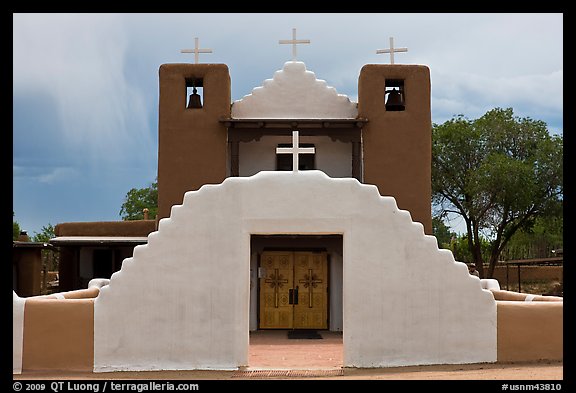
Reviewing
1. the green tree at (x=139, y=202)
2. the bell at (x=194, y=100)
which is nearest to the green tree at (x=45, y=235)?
the green tree at (x=139, y=202)

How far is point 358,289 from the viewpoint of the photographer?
12.7 metres

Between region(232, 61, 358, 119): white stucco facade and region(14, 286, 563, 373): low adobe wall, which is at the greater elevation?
region(232, 61, 358, 119): white stucco facade

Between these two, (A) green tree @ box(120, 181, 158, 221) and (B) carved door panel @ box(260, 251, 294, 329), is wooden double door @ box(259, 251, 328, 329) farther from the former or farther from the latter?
(A) green tree @ box(120, 181, 158, 221)

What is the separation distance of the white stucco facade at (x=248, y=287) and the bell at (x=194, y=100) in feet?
25.7

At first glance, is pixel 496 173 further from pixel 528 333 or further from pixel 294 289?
pixel 528 333

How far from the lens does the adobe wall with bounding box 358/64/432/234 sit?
1916cm

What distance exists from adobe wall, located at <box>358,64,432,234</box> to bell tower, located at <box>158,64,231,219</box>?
397 cm

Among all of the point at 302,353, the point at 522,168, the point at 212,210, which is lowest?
the point at 302,353

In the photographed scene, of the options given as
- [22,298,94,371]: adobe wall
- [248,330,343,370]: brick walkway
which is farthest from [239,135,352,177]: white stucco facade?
[22,298,94,371]: adobe wall

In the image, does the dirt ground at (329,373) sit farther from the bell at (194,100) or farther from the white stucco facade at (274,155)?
the bell at (194,100)

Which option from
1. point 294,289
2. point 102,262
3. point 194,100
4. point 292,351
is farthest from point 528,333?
point 102,262
